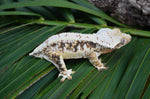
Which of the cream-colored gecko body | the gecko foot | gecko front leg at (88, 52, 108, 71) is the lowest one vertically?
the gecko foot

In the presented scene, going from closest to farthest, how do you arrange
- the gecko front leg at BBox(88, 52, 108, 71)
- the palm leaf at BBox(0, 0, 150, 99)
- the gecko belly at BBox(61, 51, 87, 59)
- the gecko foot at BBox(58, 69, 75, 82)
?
the palm leaf at BBox(0, 0, 150, 99) → the gecko foot at BBox(58, 69, 75, 82) → the gecko front leg at BBox(88, 52, 108, 71) → the gecko belly at BBox(61, 51, 87, 59)

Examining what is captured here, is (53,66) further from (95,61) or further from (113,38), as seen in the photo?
(113,38)

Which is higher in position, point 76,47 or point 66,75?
point 76,47

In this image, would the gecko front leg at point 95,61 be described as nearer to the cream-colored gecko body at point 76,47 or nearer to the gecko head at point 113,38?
the cream-colored gecko body at point 76,47

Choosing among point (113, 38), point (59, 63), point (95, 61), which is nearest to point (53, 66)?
point (59, 63)

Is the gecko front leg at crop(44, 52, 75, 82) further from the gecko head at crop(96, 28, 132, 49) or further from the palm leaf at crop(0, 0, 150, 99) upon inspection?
the gecko head at crop(96, 28, 132, 49)

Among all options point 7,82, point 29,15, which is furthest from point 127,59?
point 29,15

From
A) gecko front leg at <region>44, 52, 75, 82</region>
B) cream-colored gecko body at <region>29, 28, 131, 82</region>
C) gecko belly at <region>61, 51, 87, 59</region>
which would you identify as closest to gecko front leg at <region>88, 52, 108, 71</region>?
cream-colored gecko body at <region>29, 28, 131, 82</region>
